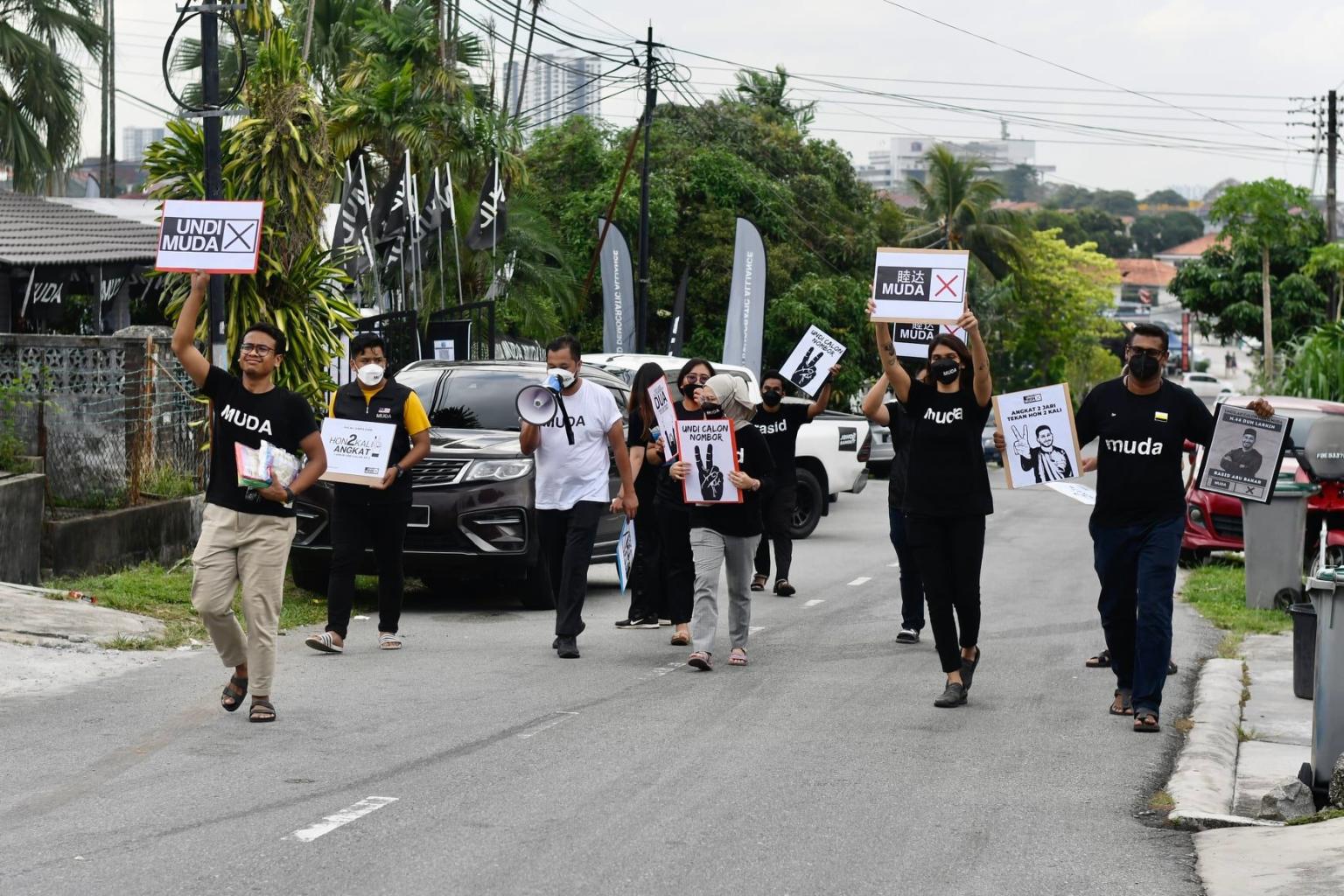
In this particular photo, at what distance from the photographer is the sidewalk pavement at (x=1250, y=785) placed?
5664mm

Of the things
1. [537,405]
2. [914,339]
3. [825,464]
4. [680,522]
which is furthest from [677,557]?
[825,464]

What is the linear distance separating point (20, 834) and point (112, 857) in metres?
0.48

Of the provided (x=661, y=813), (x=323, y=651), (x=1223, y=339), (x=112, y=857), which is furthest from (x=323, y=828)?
(x=1223, y=339)

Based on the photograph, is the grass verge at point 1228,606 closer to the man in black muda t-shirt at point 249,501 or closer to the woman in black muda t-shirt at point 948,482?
the woman in black muda t-shirt at point 948,482

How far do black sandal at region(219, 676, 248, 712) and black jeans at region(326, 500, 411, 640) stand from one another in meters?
1.87

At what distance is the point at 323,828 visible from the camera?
600 cm

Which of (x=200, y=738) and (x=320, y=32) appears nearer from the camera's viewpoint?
(x=200, y=738)

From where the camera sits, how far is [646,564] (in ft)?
37.9

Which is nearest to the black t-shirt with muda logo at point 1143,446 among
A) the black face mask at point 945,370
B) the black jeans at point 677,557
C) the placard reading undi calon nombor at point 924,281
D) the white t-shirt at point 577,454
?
the black face mask at point 945,370

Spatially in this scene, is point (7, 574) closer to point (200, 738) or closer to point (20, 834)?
point (200, 738)

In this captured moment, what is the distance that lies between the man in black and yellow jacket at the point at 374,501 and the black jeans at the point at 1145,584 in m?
4.09

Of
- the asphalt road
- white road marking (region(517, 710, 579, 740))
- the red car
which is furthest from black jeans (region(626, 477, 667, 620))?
the red car

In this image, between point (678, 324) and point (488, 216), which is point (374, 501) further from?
point (678, 324)

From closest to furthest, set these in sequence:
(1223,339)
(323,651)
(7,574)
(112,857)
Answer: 1. (112,857)
2. (323,651)
3. (7,574)
4. (1223,339)
